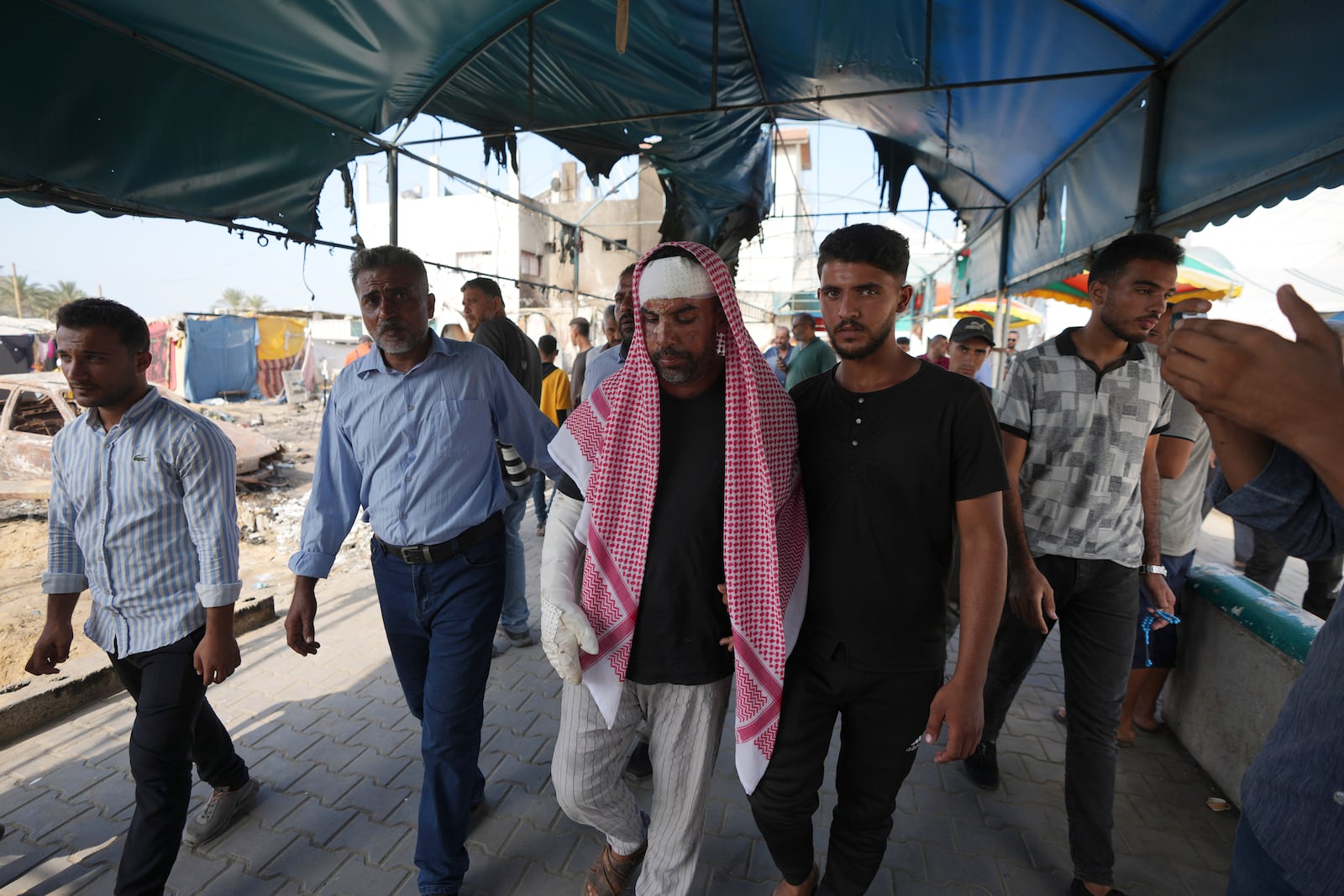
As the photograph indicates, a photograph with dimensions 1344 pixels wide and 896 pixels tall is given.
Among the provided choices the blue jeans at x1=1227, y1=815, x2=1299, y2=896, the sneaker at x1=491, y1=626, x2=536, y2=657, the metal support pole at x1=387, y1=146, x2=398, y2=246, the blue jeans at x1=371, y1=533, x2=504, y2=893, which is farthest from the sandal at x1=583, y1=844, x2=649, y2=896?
the metal support pole at x1=387, y1=146, x2=398, y2=246

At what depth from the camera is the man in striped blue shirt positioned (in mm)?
2053

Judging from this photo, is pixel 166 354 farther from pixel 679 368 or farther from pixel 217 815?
pixel 679 368

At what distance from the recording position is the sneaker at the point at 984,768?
2883 millimetres


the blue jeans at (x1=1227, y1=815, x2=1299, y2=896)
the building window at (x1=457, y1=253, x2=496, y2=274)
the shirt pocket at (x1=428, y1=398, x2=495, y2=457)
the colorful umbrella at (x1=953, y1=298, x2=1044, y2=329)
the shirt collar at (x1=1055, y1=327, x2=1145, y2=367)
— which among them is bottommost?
the blue jeans at (x1=1227, y1=815, x2=1299, y2=896)

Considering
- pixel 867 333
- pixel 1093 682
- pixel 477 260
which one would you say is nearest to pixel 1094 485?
pixel 1093 682

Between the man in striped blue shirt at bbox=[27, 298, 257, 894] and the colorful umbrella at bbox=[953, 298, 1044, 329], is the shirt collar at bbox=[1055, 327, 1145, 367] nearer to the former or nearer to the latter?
the man in striped blue shirt at bbox=[27, 298, 257, 894]

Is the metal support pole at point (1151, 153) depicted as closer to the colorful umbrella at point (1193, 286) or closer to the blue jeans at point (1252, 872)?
the colorful umbrella at point (1193, 286)

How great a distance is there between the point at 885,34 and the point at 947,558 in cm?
363

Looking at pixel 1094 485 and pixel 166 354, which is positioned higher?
pixel 166 354

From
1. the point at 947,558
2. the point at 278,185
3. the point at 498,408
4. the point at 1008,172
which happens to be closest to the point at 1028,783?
the point at 947,558

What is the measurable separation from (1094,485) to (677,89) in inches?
159

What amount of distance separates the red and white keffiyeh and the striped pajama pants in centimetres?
10

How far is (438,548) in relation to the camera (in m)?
2.23

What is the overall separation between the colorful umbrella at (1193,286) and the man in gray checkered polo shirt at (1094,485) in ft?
16.6
